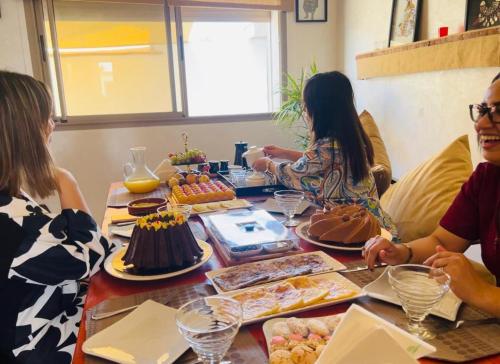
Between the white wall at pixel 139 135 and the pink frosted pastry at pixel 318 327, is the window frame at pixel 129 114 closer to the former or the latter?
the white wall at pixel 139 135

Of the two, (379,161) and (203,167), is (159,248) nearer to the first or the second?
(203,167)

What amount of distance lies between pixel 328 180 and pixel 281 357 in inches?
44.7

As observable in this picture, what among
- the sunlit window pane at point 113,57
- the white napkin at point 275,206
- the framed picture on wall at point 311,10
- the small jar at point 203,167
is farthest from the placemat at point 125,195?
the framed picture on wall at point 311,10

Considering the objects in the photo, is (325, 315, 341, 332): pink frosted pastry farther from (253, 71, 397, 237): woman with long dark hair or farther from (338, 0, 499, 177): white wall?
(338, 0, 499, 177): white wall

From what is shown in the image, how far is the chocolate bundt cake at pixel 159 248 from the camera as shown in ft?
3.35

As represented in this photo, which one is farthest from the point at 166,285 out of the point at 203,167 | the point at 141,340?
the point at 203,167

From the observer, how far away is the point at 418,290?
2.54ft

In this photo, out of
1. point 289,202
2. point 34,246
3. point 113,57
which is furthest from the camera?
point 113,57

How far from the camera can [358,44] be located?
11.2 ft

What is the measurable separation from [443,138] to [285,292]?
2007 millimetres

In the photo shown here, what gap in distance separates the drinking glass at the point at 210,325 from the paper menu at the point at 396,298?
34 centimetres

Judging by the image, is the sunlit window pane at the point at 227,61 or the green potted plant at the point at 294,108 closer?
the green potted plant at the point at 294,108

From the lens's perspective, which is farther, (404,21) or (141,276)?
(404,21)

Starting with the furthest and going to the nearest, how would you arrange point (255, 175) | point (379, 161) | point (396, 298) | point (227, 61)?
1. point (227, 61)
2. point (379, 161)
3. point (255, 175)
4. point (396, 298)
